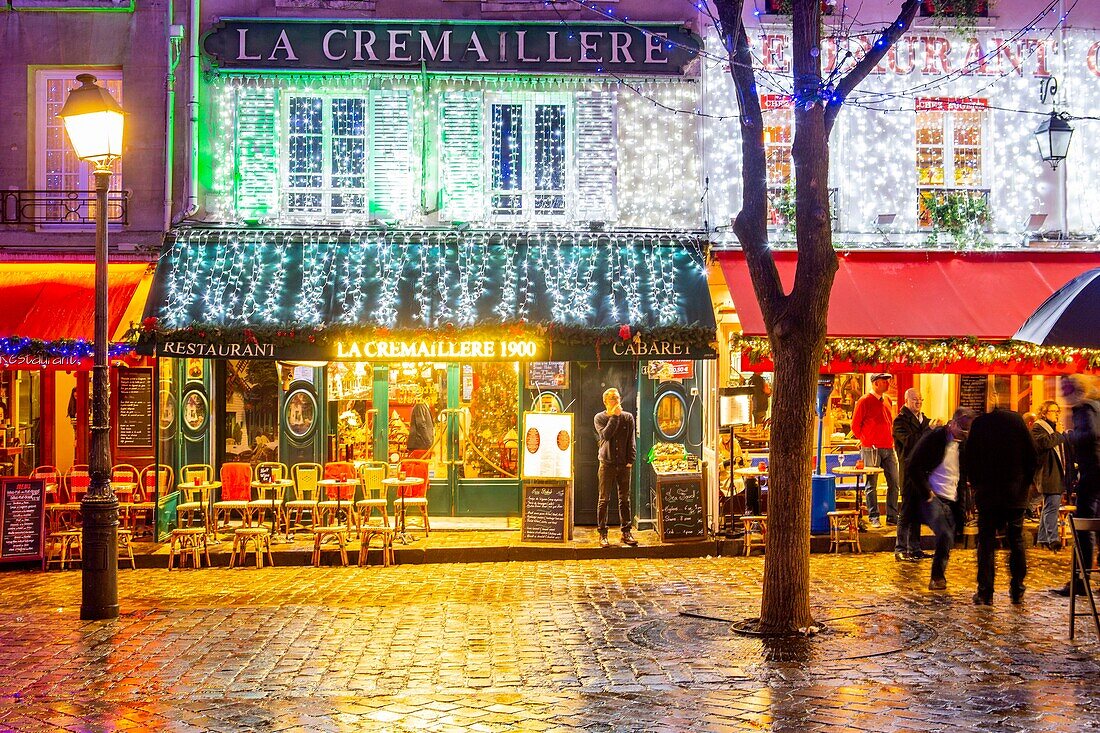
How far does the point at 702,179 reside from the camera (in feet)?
47.2

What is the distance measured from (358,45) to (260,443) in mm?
5444

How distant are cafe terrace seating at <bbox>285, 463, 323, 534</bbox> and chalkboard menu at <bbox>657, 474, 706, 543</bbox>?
4224mm

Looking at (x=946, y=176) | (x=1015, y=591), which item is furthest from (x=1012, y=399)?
(x=1015, y=591)

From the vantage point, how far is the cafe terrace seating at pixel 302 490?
13734 mm

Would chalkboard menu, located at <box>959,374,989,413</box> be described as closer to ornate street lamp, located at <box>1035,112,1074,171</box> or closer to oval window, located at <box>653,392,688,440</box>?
ornate street lamp, located at <box>1035,112,1074,171</box>

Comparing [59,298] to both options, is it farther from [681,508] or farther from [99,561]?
[681,508]

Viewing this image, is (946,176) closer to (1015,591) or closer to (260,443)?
(1015,591)

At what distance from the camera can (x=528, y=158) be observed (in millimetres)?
14516

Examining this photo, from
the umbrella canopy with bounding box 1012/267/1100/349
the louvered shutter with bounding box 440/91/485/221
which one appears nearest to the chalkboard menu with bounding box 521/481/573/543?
the louvered shutter with bounding box 440/91/485/221

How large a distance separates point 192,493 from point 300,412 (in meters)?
1.76

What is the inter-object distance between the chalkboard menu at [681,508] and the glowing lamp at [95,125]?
705 centimetres

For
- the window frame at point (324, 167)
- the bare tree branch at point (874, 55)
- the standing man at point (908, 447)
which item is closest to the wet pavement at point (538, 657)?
the standing man at point (908, 447)

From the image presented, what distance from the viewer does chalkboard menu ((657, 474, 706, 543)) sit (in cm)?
1308

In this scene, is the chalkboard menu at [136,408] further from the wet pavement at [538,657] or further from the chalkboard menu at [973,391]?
the chalkboard menu at [973,391]
